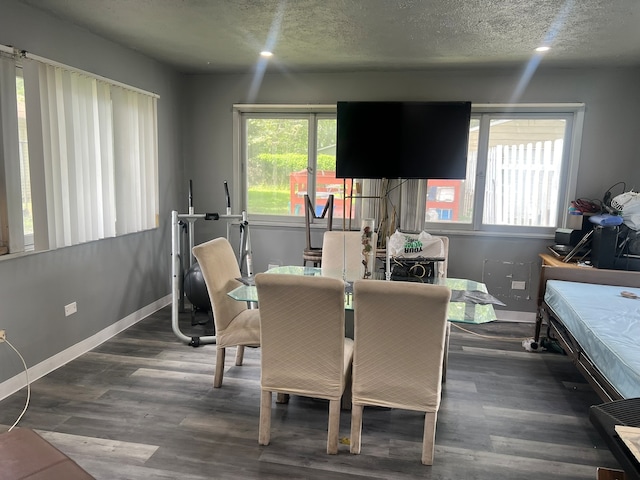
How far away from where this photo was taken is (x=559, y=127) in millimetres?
4148

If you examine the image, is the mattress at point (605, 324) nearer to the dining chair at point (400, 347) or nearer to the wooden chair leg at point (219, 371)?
the dining chair at point (400, 347)

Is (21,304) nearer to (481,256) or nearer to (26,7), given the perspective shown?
(26,7)

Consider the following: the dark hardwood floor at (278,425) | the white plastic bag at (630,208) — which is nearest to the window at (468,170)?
the white plastic bag at (630,208)

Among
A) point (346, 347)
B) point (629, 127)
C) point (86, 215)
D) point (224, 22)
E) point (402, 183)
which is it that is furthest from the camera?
point (402, 183)

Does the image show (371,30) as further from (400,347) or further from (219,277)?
(400,347)

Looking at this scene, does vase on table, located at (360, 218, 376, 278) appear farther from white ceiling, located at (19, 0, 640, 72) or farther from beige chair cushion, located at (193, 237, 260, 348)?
white ceiling, located at (19, 0, 640, 72)

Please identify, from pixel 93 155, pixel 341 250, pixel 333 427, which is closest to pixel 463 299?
pixel 333 427

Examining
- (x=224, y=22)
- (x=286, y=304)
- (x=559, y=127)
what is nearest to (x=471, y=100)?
(x=559, y=127)

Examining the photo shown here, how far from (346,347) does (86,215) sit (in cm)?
224

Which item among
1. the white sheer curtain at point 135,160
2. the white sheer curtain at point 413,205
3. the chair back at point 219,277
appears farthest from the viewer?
the white sheer curtain at point 413,205

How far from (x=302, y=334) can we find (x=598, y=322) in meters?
1.84

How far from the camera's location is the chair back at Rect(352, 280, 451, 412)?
6.22 ft

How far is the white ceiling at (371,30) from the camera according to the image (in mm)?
2570

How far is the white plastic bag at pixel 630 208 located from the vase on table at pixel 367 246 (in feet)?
7.76
